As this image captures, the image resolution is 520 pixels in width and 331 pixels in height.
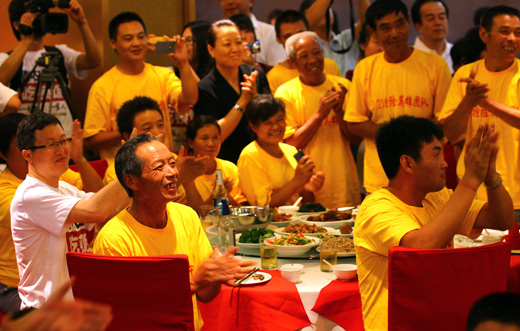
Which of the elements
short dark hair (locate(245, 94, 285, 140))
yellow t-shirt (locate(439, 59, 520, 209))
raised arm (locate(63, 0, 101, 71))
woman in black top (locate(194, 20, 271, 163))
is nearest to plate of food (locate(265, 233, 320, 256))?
short dark hair (locate(245, 94, 285, 140))

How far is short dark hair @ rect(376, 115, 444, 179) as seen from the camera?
7.13 feet

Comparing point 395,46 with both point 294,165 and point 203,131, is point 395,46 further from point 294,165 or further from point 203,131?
point 203,131

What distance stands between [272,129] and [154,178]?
170 centimetres

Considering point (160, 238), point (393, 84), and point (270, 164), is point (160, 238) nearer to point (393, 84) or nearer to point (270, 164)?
point (270, 164)

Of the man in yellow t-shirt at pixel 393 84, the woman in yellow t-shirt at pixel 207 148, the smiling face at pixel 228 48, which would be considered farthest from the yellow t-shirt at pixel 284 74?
the woman in yellow t-shirt at pixel 207 148

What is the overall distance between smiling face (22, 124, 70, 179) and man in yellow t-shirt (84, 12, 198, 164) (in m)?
1.38

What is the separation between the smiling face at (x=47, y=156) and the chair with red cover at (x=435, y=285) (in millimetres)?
1336

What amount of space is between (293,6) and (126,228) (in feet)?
19.3

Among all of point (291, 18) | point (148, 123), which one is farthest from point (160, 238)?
point (291, 18)

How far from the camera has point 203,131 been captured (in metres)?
3.61

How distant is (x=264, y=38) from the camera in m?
5.64

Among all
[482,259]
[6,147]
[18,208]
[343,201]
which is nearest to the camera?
[482,259]

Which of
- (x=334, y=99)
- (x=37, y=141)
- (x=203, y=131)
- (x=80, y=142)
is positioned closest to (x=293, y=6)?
(x=334, y=99)

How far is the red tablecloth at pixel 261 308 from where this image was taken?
7.14 feet
